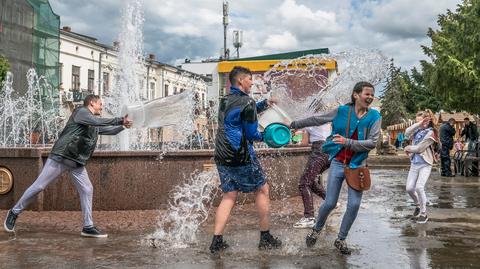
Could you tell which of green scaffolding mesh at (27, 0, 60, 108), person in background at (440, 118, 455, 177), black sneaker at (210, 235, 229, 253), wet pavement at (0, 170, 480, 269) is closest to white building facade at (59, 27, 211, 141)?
green scaffolding mesh at (27, 0, 60, 108)

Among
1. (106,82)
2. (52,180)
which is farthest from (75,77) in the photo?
(52,180)

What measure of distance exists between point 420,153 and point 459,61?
24.6m

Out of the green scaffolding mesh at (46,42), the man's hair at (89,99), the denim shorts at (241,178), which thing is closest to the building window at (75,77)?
the green scaffolding mesh at (46,42)

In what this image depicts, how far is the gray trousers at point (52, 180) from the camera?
633 centimetres

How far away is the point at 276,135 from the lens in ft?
18.1

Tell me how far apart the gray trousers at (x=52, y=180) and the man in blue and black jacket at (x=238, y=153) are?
1.77 m

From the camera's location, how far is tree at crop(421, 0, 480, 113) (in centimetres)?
2961

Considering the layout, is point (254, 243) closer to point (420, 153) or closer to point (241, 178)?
point (241, 178)

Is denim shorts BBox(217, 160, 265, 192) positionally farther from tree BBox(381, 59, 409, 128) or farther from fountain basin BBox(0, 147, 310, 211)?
tree BBox(381, 59, 409, 128)

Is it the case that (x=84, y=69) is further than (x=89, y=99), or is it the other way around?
(x=84, y=69)

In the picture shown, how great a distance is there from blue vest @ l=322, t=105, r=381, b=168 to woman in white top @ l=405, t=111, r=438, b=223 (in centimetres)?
258

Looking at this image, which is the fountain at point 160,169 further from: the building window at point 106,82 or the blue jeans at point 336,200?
the building window at point 106,82

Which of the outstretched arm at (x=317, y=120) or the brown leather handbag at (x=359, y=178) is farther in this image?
the outstretched arm at (x=317, y=120)

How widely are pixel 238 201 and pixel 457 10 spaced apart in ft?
Answer: 97.8
